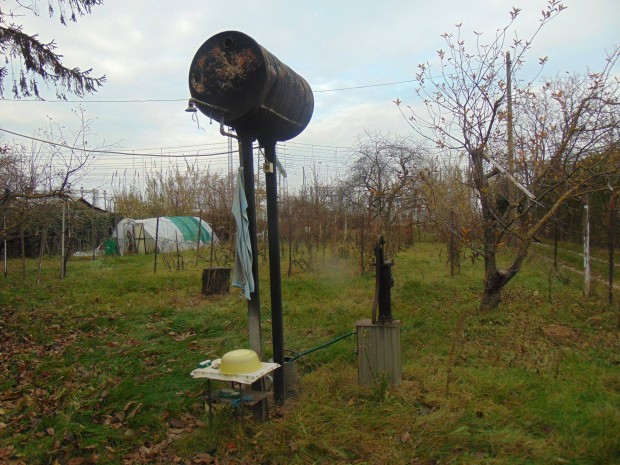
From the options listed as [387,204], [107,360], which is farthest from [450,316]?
[387,204]

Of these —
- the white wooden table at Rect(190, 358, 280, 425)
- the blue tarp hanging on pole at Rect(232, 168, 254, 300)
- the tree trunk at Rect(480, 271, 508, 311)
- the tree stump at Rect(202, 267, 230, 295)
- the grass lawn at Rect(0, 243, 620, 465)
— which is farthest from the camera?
the tree stump at Rect(202, 267, 230, 295)

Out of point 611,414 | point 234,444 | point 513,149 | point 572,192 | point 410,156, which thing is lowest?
point 234,444

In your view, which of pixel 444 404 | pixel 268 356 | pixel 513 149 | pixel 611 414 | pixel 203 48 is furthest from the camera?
pixel 513 149

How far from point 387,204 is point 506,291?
4824 millimetres

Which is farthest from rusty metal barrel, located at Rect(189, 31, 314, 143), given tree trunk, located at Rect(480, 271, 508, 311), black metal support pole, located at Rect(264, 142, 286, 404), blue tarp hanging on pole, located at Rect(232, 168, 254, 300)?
tree trunk, located at Rect(480, 271, 508, 311)

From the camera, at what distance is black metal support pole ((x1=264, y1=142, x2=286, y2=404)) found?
12.5 feet

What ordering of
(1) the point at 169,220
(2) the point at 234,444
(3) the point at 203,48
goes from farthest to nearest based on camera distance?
1. (1) the point at 169,220
2. (3) the point at 203,48
3. (2) the point at 234,444

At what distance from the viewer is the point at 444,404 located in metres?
3.41

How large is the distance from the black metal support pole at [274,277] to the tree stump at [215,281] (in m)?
5.33

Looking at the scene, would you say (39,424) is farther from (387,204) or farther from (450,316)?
(387,204)

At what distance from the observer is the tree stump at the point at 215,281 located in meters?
9.01

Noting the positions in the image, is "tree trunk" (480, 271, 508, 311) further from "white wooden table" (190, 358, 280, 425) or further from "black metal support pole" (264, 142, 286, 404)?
"white wooden table" (190, 358, 280, 425)

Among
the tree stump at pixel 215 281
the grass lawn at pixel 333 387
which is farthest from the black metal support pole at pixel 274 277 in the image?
the tree stump at pixel 215 281

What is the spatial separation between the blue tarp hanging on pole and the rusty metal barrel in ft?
2.01
